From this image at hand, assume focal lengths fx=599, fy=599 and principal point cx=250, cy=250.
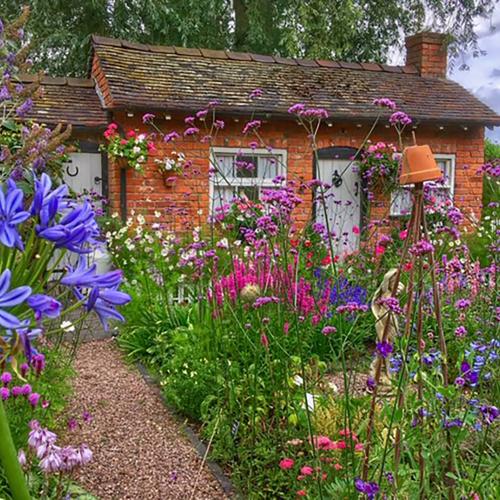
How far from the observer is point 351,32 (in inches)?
567

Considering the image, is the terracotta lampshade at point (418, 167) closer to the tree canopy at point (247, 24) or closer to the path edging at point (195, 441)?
the path edging at point (195, 441)

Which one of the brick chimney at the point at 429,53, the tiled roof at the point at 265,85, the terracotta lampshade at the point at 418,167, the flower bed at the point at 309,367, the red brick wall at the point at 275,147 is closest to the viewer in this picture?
the flower bed at the point at 309,367

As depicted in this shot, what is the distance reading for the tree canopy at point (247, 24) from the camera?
562 inches

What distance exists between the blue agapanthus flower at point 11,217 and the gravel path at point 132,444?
7.87ft

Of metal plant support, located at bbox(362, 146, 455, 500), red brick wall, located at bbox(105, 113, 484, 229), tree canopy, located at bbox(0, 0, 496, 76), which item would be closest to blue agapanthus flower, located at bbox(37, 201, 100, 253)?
metal plant support, located at bbox(362, 146, 455, 500)

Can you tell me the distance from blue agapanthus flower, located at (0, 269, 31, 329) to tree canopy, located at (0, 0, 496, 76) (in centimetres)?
1390

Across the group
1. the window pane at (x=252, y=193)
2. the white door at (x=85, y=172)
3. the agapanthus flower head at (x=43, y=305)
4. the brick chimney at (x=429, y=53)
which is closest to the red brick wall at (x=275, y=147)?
the white door at (x=85, y=172)

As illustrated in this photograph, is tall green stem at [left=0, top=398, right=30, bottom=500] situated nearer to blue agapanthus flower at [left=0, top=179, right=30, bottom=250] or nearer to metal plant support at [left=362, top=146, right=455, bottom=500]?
blue agapanthus flower at [left=0, top=179, right=30, bottom=250]

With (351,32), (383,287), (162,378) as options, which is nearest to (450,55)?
(351,32)

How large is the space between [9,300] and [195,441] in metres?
2.93

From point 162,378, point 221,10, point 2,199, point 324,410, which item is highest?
point 221,10

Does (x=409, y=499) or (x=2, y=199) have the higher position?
(x=2, y=199)

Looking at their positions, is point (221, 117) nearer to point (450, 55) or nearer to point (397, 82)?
point (397, 82)

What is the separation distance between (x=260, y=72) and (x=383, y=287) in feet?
29.6
